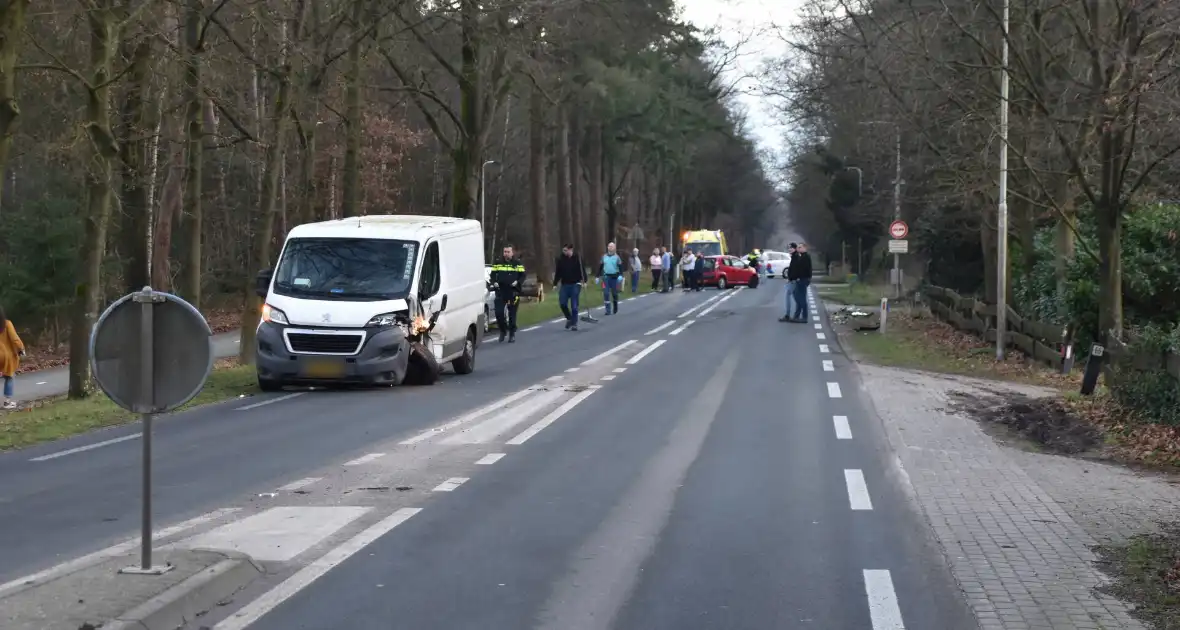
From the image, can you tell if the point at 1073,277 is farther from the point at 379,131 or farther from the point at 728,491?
the point at 379,131

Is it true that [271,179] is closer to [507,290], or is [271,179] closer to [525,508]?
[507,290]

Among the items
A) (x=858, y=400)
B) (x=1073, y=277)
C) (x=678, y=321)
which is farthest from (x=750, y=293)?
(x=858, y=400)

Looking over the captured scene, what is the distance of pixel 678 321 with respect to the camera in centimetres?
3528

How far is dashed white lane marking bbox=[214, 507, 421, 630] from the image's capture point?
6.25 meters

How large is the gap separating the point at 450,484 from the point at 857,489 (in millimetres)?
3094

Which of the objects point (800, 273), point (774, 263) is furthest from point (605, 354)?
point (774, 263)

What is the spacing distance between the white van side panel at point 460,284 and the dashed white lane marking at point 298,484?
8643mm

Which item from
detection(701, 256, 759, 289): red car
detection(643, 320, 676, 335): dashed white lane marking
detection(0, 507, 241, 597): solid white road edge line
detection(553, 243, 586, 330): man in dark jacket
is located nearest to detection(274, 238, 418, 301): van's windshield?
detection(0, 507, 241, 597): solid white road edge line

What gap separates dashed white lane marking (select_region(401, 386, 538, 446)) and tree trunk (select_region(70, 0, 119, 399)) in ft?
20.4

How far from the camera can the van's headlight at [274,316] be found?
17.7 metres

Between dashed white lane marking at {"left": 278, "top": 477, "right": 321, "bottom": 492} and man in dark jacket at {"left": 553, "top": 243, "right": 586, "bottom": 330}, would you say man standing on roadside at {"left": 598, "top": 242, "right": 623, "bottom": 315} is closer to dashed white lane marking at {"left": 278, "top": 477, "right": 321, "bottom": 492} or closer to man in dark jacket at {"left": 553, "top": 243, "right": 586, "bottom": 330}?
man in dark jacket at {"left": 553, "top": 243, "right": 586, "bottom": 330}

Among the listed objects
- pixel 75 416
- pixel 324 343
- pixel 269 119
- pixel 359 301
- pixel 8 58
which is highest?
pixel 269 119

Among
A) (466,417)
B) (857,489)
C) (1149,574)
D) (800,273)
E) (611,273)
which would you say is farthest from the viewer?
(611,273)

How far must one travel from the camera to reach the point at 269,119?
80.3ft
